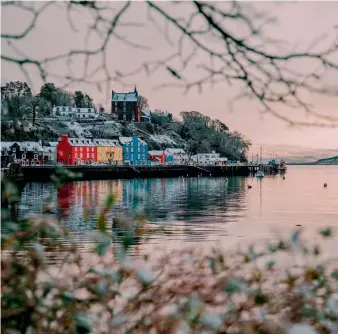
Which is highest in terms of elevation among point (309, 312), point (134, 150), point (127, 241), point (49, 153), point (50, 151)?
point (134, 150)

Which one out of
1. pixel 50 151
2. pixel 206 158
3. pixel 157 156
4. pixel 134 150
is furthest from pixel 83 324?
pixel 206 158

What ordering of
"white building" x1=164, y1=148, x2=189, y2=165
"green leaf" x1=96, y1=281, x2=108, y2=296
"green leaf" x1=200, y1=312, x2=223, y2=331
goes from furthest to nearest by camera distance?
"white building" x1=164, y1=148, x2=189, y2=165 → "green leaf" x1=96, y1=281, x2=108, y2=296 → "green leaf" x1=200, y1=312, x2=223, y2=331

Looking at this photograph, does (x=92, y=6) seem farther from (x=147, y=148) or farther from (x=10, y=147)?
(x=147, y=148)

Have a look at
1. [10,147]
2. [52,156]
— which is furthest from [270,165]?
[10,147]

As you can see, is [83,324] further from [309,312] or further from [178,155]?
[178,155]

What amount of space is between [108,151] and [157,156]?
787 cm

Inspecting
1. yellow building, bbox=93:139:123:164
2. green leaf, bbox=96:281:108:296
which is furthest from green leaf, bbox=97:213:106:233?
yellow building, bbox=93:139:123:164

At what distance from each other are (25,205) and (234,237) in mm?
11765

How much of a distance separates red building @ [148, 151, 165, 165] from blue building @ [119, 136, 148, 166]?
1.40m

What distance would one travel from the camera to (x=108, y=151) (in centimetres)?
5631

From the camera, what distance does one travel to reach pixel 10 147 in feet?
144

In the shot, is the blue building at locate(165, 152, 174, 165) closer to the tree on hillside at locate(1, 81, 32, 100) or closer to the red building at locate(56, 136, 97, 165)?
the red building at locate(56, 136, 97, 165)

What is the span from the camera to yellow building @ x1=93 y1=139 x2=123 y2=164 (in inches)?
2189

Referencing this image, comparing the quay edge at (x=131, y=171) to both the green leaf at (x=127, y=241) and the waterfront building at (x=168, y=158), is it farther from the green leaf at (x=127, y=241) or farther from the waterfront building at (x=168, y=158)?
the green leaf at (x=127, y=241)
